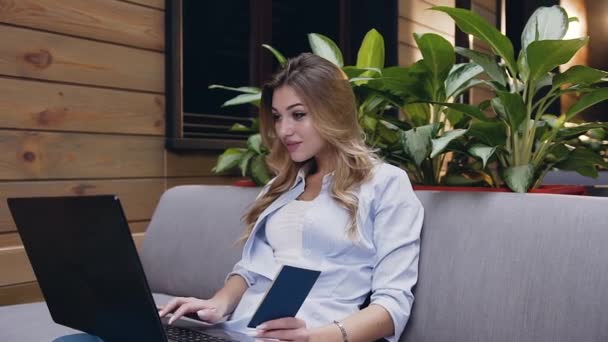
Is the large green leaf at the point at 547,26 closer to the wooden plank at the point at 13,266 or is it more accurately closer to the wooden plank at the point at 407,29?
the wooden plank at the point at 13,266

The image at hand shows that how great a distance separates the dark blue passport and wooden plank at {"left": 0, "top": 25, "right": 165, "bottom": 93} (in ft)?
4.89

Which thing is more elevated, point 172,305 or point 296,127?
point 296,127

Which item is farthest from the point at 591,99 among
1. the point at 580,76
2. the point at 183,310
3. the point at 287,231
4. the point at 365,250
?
the point at 183,310

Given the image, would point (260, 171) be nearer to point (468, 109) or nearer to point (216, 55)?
point (468, 109)

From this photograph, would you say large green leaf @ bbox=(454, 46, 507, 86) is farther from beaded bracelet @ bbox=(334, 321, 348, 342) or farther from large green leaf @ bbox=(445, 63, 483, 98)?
beaded bracelet @ bbox=(334, 321, 348, 342)

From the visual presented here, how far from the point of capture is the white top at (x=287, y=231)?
160 cm

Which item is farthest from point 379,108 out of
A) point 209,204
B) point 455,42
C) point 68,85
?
point 455,42

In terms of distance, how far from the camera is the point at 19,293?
227 centimetres

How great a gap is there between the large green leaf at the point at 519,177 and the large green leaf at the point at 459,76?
28cm

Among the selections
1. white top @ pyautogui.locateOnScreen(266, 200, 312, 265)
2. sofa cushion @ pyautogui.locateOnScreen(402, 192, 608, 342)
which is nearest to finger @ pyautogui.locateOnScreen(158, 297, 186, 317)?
white top @ pyautogui.locateOnScreen(266, 200, 312, 265)

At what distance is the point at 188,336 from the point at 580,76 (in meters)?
1.06

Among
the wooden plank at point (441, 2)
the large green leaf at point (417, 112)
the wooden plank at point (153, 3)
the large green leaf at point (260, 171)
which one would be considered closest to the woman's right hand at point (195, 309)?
the large green leaf at point (260, 171)

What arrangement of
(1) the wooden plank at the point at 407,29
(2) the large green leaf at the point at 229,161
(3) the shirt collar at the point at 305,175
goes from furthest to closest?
1. (1) the wooden plank at the point at 407,29
2. (2) the large green leaf at the point at 229,161
3. (3) the shirt collar at the point at 305,175

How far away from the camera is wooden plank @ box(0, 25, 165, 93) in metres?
2.20
